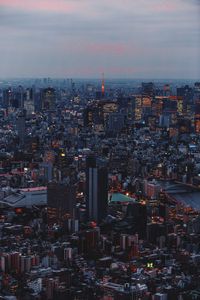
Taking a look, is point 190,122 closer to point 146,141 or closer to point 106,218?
point 146,141

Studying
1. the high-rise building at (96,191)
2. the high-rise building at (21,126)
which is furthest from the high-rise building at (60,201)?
the high-rise building at (21,126)

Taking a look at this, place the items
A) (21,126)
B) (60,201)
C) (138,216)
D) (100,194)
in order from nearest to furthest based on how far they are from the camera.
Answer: (138,216)
(60,201)
(100,194)
(21,126)

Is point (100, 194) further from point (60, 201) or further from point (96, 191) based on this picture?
point (60, 201)

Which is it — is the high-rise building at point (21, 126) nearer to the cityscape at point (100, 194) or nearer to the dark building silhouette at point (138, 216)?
the cityscape at point (100, 194)

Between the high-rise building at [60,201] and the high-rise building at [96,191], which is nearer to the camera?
the high-rise building at [60,201]

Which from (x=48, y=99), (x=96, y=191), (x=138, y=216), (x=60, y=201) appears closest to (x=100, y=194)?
(x=96, y=191)

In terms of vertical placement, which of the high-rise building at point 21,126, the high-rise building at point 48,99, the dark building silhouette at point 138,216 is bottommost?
the dark building silhouette at point 138,216

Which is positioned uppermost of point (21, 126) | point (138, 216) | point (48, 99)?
point (48, 99)

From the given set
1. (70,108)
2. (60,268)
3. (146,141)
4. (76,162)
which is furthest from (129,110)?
(60,268)
